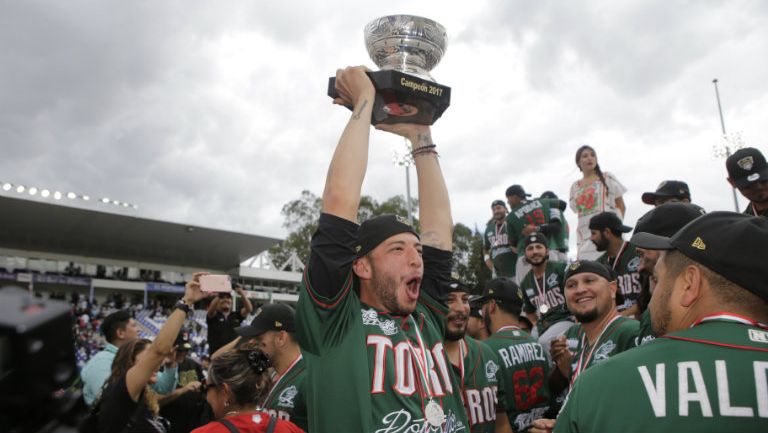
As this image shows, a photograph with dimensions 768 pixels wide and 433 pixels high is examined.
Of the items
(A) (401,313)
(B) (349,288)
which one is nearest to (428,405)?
(A) (401,313)

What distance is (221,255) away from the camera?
4484 cm

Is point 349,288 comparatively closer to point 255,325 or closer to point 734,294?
point 734,294

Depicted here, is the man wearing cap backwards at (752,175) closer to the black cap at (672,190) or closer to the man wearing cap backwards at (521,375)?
the black cap at (672,190)

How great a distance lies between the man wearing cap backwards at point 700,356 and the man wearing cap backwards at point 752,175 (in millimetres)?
3138

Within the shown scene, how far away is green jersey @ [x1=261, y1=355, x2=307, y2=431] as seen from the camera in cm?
408

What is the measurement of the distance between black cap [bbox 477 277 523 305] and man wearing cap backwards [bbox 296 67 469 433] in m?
2.58

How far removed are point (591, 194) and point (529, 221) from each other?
1.04 metres

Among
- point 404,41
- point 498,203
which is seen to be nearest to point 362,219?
point 498,203

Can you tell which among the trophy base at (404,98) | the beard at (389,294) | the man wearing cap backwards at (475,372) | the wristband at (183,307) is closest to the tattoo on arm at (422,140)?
the trophy base at (404,98)

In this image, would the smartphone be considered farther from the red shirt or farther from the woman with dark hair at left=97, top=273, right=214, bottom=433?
the red shirt

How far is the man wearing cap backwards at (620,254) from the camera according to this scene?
234 inches

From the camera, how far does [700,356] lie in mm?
1636

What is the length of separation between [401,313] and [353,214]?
551 millimetres

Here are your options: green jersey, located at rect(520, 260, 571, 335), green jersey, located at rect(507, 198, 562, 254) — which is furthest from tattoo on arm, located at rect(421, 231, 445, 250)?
green jersey, located at rect(507, 198, 562, 254)
